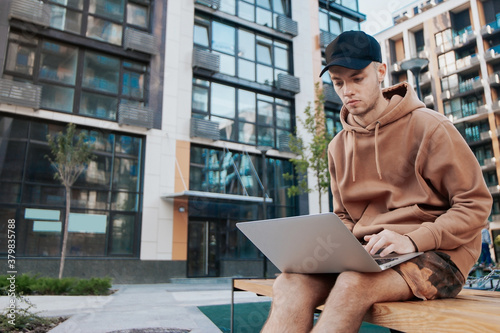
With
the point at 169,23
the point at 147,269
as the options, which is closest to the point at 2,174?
the point at 147,269

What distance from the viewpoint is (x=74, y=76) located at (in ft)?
41.6

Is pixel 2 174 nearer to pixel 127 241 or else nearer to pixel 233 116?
pixel 127 241

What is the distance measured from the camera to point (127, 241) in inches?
495

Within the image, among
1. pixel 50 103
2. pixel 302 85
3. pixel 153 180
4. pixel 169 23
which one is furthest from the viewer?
pixel 302 85

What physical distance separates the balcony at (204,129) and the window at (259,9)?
5277 mm

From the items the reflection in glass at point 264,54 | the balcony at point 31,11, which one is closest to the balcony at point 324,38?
the reflection in glass at point 264,54

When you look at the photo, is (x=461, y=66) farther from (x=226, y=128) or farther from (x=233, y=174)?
(x=233, y=174)

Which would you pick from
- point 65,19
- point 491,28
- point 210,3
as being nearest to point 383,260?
point 65,19

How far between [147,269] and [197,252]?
2058 mm

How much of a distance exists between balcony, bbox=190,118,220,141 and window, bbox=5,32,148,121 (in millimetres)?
2051

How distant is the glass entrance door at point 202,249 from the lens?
45.2ft

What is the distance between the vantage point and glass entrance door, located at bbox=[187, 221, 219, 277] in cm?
1377

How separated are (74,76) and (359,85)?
12939mm

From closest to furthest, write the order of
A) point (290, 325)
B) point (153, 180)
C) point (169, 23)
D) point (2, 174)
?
point (290, 325) < point (2, 174) < point (153, 180) < point (169, 23)
